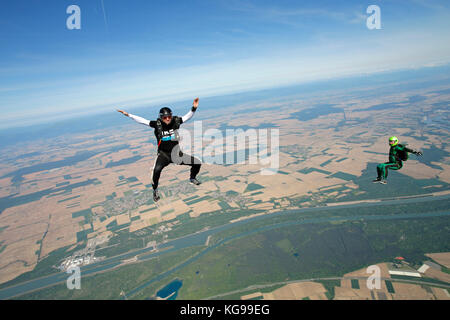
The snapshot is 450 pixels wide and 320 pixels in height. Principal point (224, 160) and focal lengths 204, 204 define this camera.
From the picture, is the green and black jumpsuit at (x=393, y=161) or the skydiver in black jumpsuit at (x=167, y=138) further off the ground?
the skydiver in black jumpsuit at (x=167, y=138)

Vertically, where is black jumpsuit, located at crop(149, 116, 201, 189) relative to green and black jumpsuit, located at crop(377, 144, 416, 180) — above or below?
above

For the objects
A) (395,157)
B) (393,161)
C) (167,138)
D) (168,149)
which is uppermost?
(167,138)

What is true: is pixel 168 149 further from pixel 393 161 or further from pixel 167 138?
pixel 393 161

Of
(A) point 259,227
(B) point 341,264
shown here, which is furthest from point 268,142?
(B) point 341,264

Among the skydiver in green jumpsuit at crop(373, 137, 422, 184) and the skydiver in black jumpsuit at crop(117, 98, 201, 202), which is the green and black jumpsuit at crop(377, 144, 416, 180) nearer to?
the skydiver in green jumpsuit at crop(373, 137, 422, 184)

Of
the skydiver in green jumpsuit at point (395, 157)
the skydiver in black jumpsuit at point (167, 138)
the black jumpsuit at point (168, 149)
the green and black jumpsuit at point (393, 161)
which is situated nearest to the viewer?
the skydiver in black jumpsuit at point (167, 138)

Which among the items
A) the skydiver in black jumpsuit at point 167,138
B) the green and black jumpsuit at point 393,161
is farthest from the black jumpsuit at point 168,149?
the green and black jumpsuit at point 393,161

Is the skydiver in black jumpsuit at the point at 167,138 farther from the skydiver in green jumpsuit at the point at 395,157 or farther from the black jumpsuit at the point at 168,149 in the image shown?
the skydiver in green jumpsuit at the point at 395,157

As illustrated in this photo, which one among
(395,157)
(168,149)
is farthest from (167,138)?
(395,157)

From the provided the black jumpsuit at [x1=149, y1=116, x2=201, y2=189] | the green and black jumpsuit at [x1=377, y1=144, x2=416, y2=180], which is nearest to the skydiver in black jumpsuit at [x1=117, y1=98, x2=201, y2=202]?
the black jumpsuit at [x1=149, y1=116, x2=201, y2=189]

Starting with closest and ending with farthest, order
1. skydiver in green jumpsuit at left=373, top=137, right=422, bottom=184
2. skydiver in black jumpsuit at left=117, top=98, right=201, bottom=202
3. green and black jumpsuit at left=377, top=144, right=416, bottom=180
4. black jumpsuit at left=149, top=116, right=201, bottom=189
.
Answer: skydiver in black jumpsuit at left=117, top=98, right=201, bottom=202 → black jumpsuit at left=149, top=116, right=201, bottom=189 → skydiver in green jumpsuit at left=373, top=137, right=422, bottom=184 → green and black jumpsuit at left=377, top=144, right=416, bottom=180

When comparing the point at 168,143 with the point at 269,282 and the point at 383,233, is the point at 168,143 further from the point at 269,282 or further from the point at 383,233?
the point at 383,233
